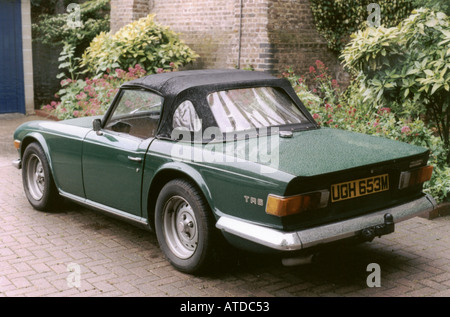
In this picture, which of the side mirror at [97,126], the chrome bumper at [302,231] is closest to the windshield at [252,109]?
the chrome bumper at [302,231]

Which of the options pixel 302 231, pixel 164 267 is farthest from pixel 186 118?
pixel 302 231

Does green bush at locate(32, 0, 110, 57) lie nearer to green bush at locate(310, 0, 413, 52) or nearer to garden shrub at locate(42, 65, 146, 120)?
garden shrub at locate(42, 65, 146, 120)

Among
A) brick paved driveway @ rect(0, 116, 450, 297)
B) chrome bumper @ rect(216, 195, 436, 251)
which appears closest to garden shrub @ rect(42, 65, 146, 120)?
brick paved driveway @ rect(0, 116, 450, 297)

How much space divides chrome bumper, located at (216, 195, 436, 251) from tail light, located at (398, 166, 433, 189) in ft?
0.75

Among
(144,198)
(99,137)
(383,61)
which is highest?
(383,61)

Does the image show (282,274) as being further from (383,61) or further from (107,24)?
(107,24)

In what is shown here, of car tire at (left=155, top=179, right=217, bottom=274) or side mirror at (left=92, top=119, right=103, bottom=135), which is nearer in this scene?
car tire at (left=155, top=179, right=217, bottom=274)

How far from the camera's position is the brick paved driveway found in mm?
4570

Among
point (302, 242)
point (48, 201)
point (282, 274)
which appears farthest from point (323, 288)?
point (48, 201)

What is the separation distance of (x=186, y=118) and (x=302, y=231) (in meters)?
1.56

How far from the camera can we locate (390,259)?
17.2 feet

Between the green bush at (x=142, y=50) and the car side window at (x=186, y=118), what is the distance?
6395 mm

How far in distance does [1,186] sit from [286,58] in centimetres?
575

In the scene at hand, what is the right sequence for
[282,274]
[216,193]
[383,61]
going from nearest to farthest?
[216,193]
[282,274]
[383,61]
